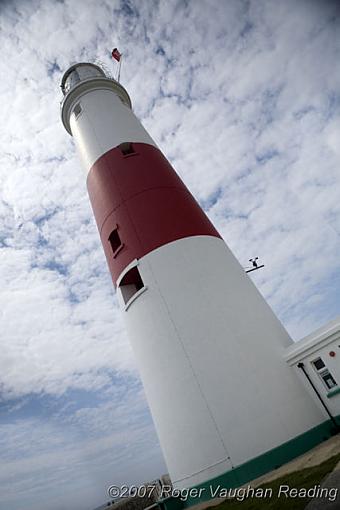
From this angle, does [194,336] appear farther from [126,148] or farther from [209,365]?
[126,148]

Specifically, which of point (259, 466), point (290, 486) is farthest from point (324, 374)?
point (290, 486)

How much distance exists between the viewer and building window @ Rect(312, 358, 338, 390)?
7112 millimetres

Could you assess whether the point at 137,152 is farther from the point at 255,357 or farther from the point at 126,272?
the point at 255,357

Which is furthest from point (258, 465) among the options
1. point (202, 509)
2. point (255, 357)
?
point (255, 357)

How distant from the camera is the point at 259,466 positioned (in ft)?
19.8

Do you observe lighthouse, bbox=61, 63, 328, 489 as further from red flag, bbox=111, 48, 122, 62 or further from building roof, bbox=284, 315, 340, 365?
red flag, bbox=111, 48, 122, 62

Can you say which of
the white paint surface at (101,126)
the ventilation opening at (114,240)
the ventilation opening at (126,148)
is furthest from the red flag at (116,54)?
the ventilation opening at (114,240)

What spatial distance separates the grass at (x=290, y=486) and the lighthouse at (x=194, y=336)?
1179 mm

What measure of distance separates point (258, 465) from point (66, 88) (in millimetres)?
16747

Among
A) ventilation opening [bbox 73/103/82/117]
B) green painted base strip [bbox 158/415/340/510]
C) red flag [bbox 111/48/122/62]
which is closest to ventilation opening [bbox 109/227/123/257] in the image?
green painted base strip [bbox 158/415/340/510]

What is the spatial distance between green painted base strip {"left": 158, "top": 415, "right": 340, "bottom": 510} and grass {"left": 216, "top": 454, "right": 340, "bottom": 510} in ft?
2.43

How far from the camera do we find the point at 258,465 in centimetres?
604

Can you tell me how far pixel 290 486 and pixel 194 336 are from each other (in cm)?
343

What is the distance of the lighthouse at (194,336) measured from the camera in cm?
640
